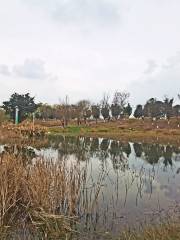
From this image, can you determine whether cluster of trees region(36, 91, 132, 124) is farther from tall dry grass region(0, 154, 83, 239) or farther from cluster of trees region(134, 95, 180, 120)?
tall dry grass region(0, 154, 83, 239)

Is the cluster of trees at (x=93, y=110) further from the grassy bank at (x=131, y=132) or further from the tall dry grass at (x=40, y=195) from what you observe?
the tall dry grass at (x=40, y=195)

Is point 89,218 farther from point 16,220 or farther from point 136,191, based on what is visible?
point 136,191

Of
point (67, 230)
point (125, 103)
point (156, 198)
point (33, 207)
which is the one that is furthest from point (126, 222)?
point (125, 103)

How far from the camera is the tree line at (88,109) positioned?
8388 centimetres

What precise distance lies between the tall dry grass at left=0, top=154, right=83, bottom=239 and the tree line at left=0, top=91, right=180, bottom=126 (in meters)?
67.6

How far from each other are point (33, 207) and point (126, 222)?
267 cm

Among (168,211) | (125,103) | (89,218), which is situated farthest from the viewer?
(125,103)

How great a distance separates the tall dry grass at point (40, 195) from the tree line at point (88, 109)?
222 ft

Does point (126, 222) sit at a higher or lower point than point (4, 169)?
lower

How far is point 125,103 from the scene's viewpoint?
102 metres

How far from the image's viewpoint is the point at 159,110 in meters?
92.1

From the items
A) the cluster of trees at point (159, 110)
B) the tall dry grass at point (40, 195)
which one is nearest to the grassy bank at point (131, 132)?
the cluster of trees at point (159, 110)

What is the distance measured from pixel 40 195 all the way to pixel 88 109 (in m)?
88.9

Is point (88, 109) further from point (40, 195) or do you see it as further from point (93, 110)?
point (40, 195)
